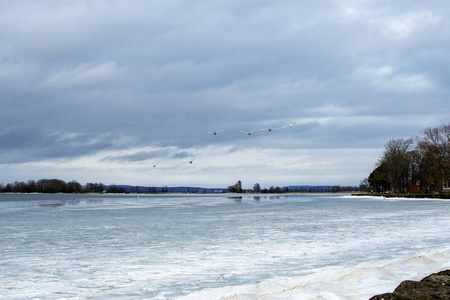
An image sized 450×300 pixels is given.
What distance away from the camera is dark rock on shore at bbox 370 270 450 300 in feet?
25.7

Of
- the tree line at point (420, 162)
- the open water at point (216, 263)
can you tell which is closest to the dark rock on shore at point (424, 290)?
the open water at point (216, 263)

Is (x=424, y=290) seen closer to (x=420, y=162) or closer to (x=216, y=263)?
(x=216, y=263)

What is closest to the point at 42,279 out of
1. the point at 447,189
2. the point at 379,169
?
the point at 447,189

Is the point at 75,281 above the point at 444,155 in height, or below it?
below

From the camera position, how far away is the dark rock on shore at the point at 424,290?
7.84m

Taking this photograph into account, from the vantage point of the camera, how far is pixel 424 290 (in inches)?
332

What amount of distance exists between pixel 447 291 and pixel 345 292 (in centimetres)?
191

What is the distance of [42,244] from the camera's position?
18.0m

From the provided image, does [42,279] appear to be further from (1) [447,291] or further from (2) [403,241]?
(2) [403,241]

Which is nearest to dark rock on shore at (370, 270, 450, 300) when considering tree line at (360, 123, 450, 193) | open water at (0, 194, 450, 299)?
open water at (0, 194, 450, 299)

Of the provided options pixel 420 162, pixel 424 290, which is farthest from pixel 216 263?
pixel 420 162

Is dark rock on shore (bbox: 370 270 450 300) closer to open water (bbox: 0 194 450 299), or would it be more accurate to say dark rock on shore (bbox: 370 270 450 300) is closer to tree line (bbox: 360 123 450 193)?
open water (bbox: 0 194 450 299)

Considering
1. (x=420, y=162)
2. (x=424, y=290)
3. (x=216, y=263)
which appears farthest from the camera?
(x=420, y=162)

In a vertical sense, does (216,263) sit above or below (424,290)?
below
